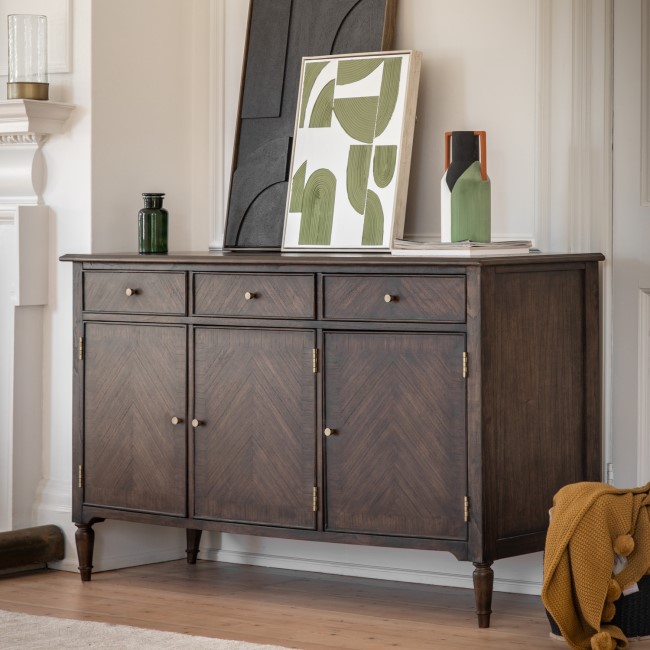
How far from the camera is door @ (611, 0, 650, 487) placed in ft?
11.2

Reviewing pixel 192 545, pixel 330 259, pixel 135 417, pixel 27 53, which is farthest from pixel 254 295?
pixel 27 53

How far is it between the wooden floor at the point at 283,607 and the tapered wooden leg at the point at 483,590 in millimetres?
35

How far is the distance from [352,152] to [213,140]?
64 centimetres

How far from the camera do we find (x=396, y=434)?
10.6ft

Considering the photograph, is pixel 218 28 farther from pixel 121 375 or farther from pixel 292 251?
pixel 121 375

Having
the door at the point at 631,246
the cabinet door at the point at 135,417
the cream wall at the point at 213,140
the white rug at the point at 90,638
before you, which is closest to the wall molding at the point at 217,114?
the cream wall at the point at 213,140

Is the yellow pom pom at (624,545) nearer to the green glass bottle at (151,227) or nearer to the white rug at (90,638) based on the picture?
the white rug at (90,638)

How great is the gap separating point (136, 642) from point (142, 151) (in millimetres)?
1656

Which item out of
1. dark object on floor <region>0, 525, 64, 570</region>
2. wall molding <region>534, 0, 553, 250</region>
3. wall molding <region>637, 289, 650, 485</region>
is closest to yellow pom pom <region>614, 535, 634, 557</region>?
wall molding <region>637, 289, 650, 485</region>

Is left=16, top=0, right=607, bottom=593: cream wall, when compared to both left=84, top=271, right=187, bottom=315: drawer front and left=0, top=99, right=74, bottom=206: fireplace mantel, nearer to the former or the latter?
left=0, top=99, right=74, bottom=206: fireplace mantel

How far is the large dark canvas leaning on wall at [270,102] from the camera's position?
12.6ft

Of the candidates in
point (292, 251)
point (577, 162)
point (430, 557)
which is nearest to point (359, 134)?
point (292, 251)

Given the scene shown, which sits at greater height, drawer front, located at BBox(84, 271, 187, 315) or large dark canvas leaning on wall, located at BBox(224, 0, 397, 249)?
large dark canvas leaning on wall, located at BBox(224, 0, 397, 249)

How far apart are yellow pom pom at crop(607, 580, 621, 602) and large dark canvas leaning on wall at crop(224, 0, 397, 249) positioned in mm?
1543
